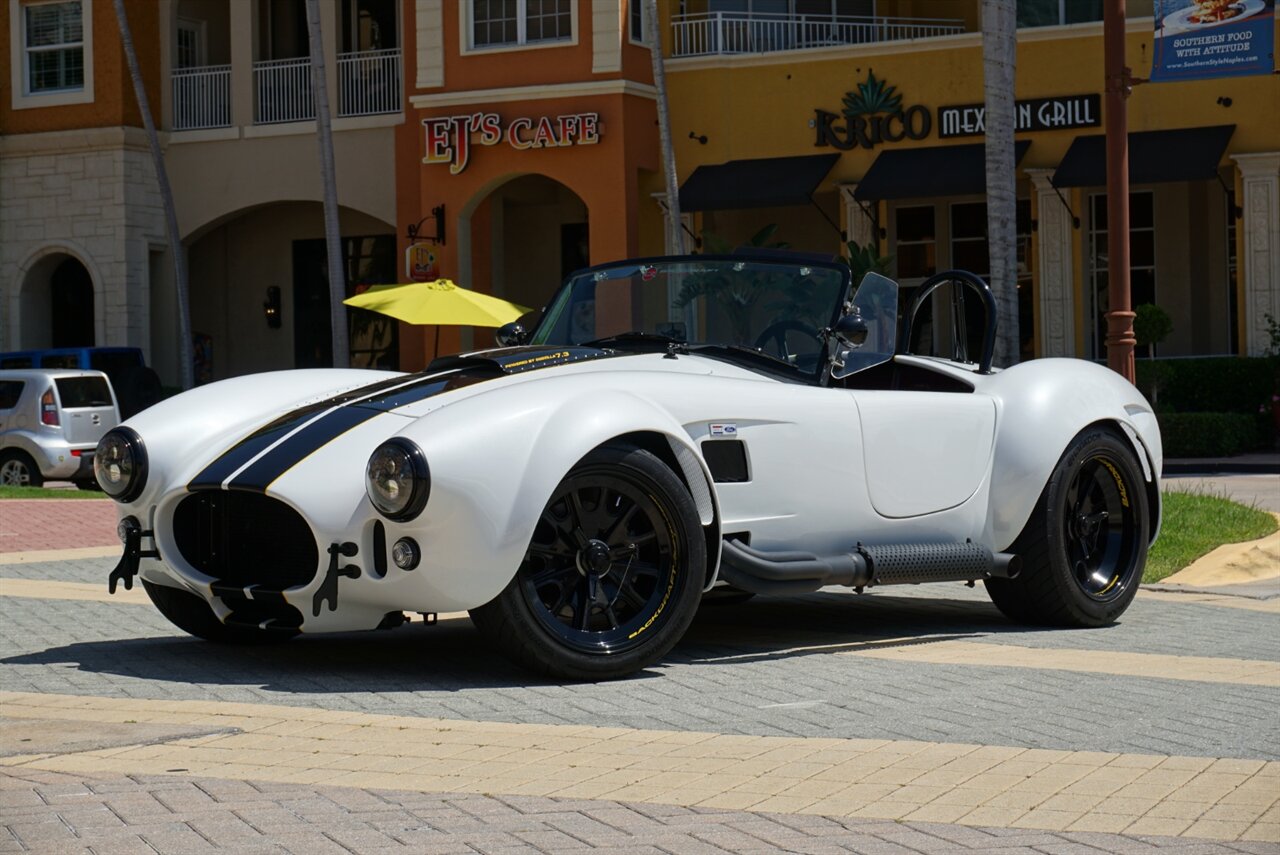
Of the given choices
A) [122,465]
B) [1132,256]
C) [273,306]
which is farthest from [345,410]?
[273,306]

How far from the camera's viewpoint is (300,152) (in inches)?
1267

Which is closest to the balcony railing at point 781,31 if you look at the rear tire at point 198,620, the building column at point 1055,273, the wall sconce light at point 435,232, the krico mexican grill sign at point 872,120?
the krico mexican grill sign at point 872,120

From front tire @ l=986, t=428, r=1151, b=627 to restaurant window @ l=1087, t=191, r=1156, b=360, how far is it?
1988 centimetres

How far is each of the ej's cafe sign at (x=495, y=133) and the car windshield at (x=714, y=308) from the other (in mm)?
20673

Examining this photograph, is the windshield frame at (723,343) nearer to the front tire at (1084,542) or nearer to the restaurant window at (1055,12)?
the front tire at (1084,542)

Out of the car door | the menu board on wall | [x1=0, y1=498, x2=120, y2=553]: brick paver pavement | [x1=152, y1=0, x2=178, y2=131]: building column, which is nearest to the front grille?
the car door

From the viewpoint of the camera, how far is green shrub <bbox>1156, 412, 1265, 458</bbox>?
81.6 feet

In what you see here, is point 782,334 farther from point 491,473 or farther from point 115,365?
point 115,365

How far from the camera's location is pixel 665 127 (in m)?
27.5

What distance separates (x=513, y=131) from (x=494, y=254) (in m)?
3.14

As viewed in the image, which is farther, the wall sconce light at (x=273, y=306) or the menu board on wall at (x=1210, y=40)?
the wall sconce light at (x=273, y=306)

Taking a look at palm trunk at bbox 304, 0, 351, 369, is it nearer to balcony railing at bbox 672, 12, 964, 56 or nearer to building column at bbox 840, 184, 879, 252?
balcony railing at bbox 672, 12, 964, 56

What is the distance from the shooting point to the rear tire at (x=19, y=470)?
21.8m

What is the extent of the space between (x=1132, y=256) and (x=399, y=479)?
77.5 ft
